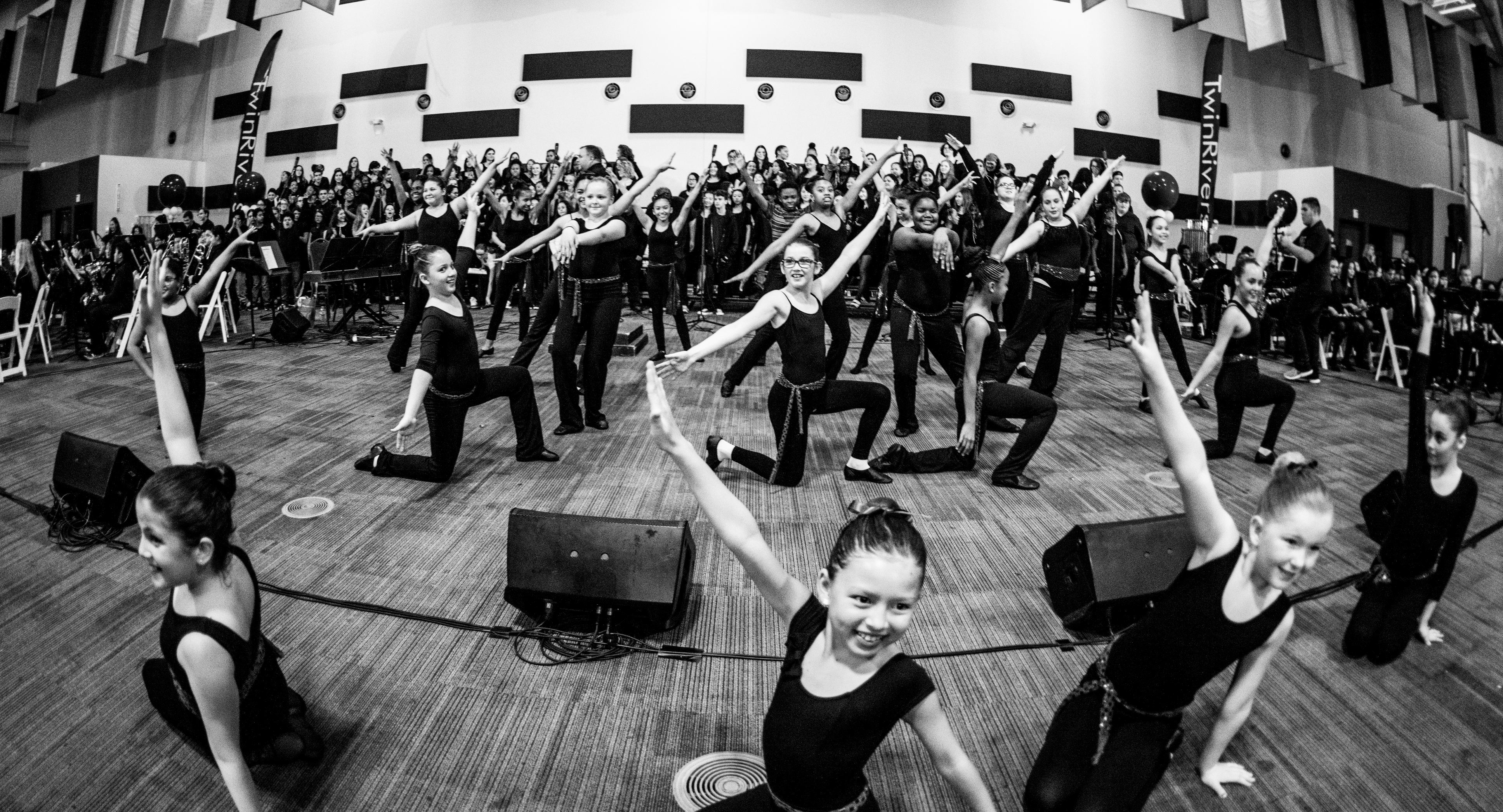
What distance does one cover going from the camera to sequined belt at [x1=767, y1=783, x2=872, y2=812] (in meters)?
1.78

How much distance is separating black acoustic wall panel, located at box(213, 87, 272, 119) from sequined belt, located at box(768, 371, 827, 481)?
662 inches

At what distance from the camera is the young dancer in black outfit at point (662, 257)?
7328mm

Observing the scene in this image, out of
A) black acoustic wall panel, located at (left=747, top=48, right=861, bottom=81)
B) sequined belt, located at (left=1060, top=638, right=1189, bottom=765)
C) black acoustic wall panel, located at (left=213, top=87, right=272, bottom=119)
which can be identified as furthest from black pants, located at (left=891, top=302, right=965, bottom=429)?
black acoustic wall panel, located at (left=213, top=87, right=272, bottom=119)

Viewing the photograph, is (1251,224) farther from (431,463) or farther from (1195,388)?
(431,463)

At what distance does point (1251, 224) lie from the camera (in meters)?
15.5

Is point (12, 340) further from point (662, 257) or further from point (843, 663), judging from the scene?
point (843, 663)

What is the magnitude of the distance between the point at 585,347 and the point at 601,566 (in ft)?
8.91

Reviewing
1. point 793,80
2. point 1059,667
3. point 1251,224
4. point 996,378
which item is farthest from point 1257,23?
point 1059,667

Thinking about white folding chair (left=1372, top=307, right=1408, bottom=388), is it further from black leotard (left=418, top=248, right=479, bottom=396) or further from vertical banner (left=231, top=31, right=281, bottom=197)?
vertical banner (left=231, top=31, right=281, bottom=197)

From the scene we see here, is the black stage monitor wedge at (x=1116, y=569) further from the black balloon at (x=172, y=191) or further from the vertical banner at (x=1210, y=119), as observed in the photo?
the black balloon at (x=172, y=191)

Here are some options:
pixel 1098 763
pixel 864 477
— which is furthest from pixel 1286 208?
pixel 1098 763

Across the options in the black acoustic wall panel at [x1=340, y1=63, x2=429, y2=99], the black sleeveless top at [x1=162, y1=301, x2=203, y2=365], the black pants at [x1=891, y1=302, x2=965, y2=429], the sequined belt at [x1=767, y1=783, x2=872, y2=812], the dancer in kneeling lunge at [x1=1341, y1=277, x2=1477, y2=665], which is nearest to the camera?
the sequined belt at [x1=767, y1=783, x2=872, y2=812]

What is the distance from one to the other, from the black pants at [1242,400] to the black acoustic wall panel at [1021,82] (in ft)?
35.5

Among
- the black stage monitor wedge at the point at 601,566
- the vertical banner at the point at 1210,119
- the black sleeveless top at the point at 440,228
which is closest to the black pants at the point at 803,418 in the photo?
the black stage monitor wedge at the point at 601,566
